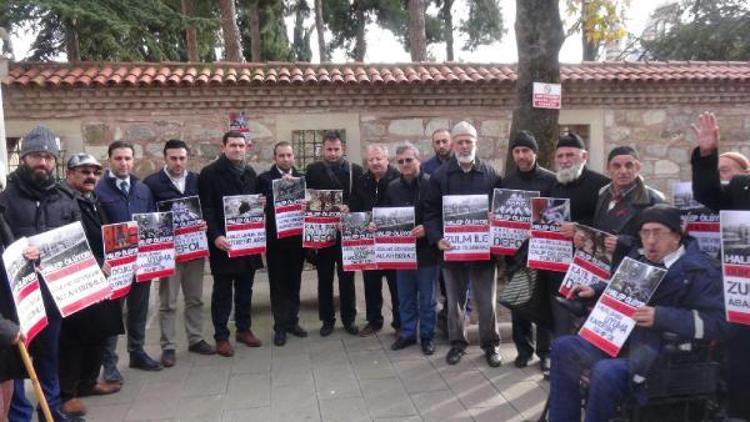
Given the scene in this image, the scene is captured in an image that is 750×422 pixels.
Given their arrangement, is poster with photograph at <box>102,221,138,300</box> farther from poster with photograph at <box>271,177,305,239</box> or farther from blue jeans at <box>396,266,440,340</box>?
blue jeans at <box>396,266,440,340</box>

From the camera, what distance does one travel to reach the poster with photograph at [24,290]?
3.37 metres

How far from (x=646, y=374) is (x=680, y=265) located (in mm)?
629

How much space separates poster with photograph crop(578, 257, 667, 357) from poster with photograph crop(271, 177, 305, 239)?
10.3ft

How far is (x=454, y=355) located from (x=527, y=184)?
1.62 meters

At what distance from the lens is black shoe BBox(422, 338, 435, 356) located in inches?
212

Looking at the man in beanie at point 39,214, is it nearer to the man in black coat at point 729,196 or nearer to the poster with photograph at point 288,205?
the poster with photograph at point 288,205

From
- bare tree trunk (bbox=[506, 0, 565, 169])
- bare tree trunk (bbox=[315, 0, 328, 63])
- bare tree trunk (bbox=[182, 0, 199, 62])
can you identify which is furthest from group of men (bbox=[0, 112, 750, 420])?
bare tree trunk (bbox=[315, 0, 328, 63])

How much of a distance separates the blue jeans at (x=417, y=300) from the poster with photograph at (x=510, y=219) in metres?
0.73

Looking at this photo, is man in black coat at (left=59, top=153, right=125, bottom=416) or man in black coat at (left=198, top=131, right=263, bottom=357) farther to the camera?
man in black coat at (left=198, top=131, right=263, bottom=357)

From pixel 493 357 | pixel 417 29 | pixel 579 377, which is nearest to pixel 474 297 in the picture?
pixel 493 357

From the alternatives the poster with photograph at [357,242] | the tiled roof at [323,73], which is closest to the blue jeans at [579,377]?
the poster with photograph at [357,242]

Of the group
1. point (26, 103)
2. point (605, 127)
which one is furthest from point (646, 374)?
point (26, 103)

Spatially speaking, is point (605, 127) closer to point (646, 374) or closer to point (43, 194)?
point (646, 374)

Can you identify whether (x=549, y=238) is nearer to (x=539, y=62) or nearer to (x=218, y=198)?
(x=539, y=62)
